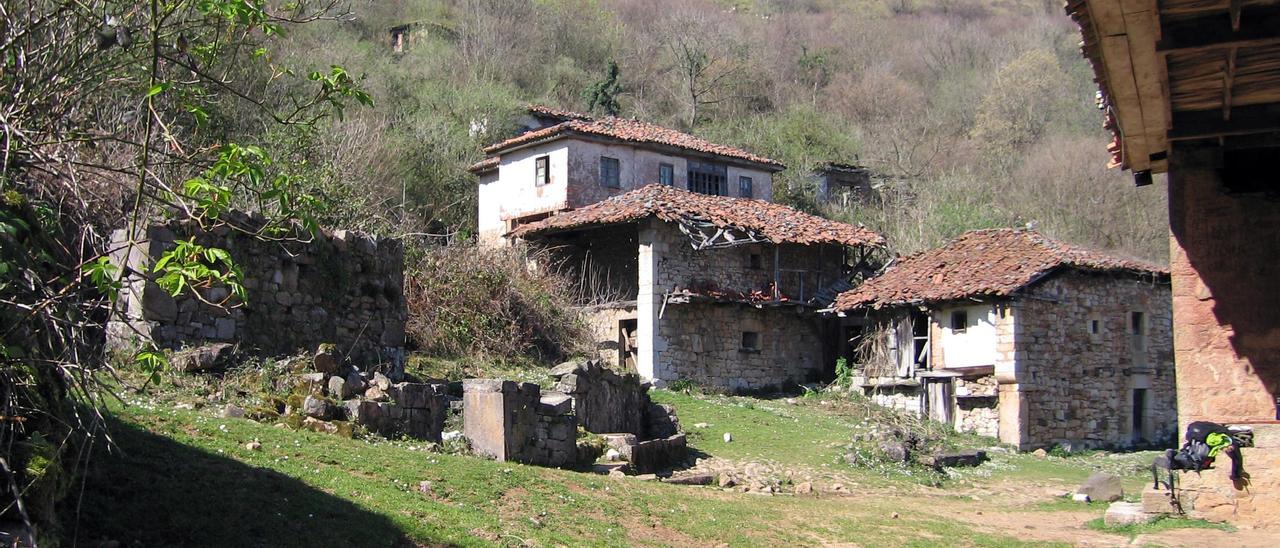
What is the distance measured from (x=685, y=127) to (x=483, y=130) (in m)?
16.5

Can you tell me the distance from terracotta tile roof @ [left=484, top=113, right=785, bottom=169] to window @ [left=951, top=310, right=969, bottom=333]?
1280cm

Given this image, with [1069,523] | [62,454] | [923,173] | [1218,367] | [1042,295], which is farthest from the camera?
[923,173]

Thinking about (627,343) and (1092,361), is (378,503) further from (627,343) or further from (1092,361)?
(1092,361)

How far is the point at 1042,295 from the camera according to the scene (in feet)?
88.9

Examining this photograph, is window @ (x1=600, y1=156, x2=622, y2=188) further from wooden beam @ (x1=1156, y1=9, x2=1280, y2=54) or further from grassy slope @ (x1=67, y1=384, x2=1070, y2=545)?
wooden beam @ (x1=1156, y1=9, x2=1280, y2=54)

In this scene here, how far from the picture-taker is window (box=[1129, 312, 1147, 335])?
2919cm

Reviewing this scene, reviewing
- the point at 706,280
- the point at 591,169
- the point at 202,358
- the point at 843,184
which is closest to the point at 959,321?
the point at 706,280

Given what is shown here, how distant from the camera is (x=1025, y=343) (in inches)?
1051

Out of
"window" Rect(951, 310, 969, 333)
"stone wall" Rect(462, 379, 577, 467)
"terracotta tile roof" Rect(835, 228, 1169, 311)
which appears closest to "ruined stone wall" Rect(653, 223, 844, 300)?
"terracotta tile roof" Rect(835, 228, 1169, 311)

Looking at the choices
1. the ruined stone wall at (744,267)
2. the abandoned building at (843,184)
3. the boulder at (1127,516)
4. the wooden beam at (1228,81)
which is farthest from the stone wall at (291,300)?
the abandoned building at (843,184)

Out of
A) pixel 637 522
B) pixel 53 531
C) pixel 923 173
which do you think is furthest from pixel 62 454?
pixel 923 173

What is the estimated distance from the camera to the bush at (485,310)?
24766 millimetres

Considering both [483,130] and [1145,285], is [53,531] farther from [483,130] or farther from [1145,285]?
[483,130]

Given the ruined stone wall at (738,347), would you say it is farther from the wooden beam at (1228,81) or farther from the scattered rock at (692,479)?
the wooden beam at (1228,81)
